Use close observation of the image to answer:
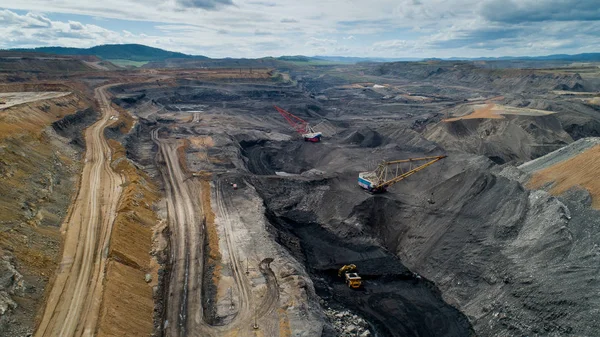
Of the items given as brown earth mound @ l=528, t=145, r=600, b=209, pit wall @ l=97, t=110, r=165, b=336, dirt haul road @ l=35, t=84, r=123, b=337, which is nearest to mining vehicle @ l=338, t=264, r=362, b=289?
pit wall @ l=97, t=110, r=165, b=336

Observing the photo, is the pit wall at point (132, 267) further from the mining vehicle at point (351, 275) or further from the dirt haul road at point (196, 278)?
the mining vehicle at point (351, 275)

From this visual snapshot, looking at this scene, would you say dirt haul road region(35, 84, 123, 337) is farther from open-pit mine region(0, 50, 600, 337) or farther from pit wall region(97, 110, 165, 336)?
pit wall region(97, 110, 165, 336)

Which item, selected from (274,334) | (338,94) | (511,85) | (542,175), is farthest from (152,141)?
(511,85)

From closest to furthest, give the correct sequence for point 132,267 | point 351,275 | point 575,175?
1. point 132,267
2. point 351,275
3. point 575,175

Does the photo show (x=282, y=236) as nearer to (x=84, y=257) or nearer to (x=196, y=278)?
(x=196, y=278)

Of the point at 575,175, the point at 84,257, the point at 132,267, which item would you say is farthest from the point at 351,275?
the point at 575,175

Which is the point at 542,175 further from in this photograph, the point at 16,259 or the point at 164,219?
the point at 16,259
